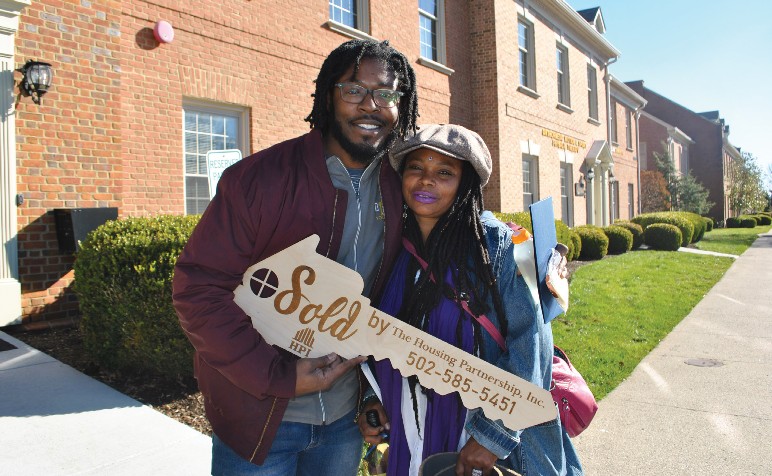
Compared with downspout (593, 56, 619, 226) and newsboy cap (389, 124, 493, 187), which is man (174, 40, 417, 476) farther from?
downspout (593, 56, 619, 226)

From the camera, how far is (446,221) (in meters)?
1.94

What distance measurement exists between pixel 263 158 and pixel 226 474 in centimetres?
98

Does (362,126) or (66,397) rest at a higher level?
(362,126)

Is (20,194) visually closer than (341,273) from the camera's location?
No

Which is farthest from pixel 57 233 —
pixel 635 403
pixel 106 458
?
pixel 635 403

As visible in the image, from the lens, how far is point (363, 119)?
1870 millimetres

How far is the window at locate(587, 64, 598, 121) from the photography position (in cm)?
2055

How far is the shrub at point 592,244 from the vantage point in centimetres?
1478

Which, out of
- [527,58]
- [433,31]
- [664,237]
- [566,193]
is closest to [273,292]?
[433,31]

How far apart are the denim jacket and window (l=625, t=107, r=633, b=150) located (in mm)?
26420

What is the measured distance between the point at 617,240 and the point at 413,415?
16153 mm

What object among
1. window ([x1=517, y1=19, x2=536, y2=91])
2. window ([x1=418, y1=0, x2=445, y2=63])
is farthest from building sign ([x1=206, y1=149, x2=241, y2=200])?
window ([x1=517, y1=19, x2=536, y2=91])

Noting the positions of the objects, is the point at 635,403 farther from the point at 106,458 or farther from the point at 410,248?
the point at 106,458

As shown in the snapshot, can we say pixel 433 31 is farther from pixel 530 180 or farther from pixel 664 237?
pixel 664 237
